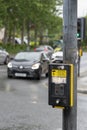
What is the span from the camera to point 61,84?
634cm

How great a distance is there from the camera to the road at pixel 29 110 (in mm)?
10383

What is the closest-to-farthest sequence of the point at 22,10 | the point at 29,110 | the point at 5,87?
1. the point at 29,110
2. the point at 5,87
3. the point at 22,10

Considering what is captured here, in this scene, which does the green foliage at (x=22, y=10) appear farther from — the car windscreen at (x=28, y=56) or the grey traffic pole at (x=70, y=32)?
the grey traffic pole at (x=70, y=32)

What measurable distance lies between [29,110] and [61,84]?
20.8ft

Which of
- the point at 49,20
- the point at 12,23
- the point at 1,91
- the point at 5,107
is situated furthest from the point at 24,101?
the point at 49,20

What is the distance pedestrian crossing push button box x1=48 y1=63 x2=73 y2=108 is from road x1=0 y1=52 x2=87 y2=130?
3.73m

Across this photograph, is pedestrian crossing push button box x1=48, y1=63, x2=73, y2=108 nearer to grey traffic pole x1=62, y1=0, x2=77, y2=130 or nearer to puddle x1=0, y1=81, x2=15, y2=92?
grey traffic pole x1=62, y1=0, x2=77, y2=130

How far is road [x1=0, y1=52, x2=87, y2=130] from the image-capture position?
1038 cm

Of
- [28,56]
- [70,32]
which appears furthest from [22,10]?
[70,32]

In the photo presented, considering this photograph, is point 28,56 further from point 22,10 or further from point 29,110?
point 22,10

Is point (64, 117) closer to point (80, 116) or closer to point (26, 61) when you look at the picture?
point (80, 116)

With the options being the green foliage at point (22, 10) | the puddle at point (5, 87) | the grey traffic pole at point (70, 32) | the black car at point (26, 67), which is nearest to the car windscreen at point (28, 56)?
the black car at point (26, 67)

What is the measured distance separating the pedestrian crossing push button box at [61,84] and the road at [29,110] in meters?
3.73

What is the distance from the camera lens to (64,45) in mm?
6328
